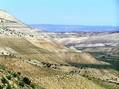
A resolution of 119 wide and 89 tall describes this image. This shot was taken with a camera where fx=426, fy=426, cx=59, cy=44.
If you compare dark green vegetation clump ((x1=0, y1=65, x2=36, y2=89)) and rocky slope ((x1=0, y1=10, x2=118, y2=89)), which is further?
rocky slope ((x1=0, y1=10, x2=118, y2=89))

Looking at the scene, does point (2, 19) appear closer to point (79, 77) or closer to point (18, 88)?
point (79, 77)

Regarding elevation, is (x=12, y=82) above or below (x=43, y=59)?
above

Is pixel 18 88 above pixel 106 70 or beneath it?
above

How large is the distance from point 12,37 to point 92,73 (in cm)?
4269

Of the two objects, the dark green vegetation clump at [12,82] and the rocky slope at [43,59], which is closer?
the dark green vegetation clump at [12,82]

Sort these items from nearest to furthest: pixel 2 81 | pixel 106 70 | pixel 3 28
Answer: pixel 2 81 → pixel 106 70 → pixel 3 28

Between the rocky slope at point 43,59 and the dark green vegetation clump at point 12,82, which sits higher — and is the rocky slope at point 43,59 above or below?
below

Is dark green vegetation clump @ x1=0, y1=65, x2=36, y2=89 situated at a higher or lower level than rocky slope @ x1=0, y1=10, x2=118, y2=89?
higher

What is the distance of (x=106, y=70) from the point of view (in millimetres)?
134125

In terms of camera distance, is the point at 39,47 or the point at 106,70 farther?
the point at 39,47

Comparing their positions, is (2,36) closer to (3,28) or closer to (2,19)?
(3,28)

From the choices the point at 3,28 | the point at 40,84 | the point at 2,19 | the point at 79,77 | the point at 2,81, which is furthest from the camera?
the point at 2,19

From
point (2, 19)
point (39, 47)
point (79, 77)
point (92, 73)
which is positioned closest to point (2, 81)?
point (79, 77)

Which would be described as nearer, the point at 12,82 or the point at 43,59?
the point at 12,82
